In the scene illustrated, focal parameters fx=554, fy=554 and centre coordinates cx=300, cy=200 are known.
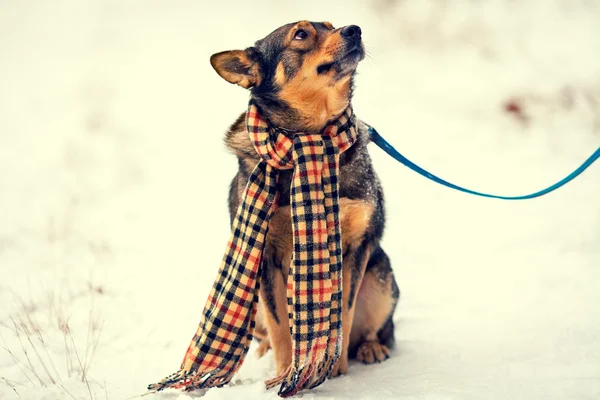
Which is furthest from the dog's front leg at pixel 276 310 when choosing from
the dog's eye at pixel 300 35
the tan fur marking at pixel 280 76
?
the dog's eye at pixel 300 35

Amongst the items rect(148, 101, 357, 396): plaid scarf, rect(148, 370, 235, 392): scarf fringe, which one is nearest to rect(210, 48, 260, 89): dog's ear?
rect(148, 101, 357, 396): plaid scarf

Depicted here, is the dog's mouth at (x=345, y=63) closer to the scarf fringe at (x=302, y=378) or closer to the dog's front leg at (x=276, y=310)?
the dog's front leg at (x=276, y=310)

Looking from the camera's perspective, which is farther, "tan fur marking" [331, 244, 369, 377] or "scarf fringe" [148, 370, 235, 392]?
"tan fur marking" [331, 244, 369, 377]

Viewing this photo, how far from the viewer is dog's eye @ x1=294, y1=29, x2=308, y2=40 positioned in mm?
2691

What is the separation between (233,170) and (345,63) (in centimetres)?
487

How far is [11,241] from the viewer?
210 inches

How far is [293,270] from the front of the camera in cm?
249

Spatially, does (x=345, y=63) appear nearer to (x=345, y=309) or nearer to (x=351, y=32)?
(x=351, y=32)

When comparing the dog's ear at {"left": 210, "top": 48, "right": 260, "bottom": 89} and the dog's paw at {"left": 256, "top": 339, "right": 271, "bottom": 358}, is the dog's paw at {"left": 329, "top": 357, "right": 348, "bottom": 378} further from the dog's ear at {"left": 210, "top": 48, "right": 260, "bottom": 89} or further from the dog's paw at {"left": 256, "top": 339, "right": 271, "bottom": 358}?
the dog's ear at {"left": 210, "top": 48, "right": 260, "bottom": 89}

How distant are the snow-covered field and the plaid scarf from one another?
178mm

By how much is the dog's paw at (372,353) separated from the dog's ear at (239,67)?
1.57m

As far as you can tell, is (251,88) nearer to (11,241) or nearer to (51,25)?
(11,241)

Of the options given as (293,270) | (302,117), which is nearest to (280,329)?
(293,270)

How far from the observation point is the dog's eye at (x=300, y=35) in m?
2.69
